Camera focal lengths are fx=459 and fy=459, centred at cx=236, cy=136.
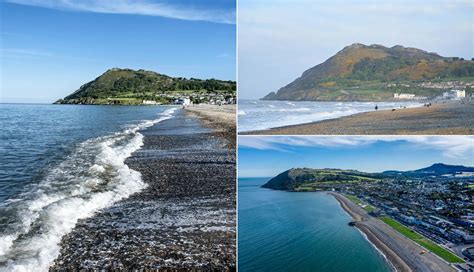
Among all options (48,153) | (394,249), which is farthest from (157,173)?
(394,249)

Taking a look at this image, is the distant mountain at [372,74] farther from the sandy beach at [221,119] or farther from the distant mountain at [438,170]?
the sandy beach at [221,119]

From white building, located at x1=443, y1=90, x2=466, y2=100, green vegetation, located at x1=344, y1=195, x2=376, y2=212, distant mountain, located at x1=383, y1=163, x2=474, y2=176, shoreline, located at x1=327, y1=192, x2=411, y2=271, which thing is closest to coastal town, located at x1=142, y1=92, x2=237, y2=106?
green vegetation, located at x1=344, y1=195, x2=376, y2=212

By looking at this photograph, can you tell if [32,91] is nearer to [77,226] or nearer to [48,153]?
[77,226]

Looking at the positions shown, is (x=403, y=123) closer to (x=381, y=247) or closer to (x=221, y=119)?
(x=381, y=247)

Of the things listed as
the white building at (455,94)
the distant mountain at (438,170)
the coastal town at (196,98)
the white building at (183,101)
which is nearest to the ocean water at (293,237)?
the distant mountain at (438,170)

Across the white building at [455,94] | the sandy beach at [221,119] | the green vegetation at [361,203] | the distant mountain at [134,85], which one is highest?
the distant mountain at [134,85]
